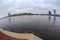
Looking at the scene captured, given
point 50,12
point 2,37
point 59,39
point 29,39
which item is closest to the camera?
point 29,39

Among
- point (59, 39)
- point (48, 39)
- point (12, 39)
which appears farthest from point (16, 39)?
point (59, 39)

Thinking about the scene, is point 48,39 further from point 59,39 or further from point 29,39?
point 29,39

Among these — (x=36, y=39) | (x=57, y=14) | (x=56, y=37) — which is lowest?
(x=57, y=14)

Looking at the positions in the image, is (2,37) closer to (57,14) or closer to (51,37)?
(51,37)

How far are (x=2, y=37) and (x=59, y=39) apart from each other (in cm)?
466

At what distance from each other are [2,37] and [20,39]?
149 cm

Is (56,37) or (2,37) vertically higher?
(2,37)

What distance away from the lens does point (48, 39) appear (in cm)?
1056

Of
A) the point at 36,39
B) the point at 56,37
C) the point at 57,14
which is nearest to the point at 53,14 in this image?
the point at 57,14

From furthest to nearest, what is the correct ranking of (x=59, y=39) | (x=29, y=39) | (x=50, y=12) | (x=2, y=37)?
(x=50, y=12) < (x=59, y=39) < (x=2, y=37) < (x=29, y=39)

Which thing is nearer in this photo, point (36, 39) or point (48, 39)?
point (36, 39)

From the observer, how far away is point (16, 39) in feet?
29.7

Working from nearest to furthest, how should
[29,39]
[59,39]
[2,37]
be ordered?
[29,39], [2,37], [59,39]

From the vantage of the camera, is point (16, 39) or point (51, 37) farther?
point (51, 37)
